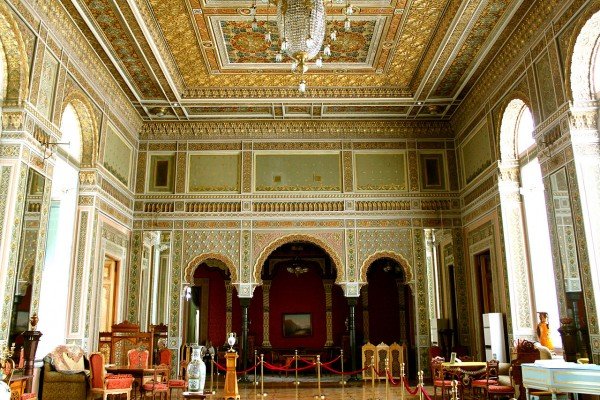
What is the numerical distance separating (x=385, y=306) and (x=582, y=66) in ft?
32.4

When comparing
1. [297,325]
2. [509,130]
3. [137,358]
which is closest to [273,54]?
[509,130]

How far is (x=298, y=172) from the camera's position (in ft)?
38.2

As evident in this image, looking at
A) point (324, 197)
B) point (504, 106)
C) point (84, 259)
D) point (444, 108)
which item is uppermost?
point (444, 108)

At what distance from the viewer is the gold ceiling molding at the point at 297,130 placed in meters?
11.8

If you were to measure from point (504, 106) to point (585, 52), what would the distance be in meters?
2.27

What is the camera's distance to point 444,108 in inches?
443

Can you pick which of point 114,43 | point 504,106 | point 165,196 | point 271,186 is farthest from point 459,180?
point 114,43

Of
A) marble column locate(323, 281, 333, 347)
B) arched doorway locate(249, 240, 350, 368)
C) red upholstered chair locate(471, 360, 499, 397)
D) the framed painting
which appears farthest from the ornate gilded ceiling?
the framed painting

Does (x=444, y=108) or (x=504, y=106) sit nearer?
(x=504, y=106)

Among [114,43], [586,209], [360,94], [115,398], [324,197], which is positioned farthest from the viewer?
[324,197]

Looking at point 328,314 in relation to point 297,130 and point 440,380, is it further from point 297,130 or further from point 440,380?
point 440,380

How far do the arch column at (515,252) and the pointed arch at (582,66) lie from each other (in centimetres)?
248

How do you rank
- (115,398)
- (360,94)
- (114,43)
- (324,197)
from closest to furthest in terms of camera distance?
1. (115,398)
2. (114,43)
3. (360,94)
4. (324,197)

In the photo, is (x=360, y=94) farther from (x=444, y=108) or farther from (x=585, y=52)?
(x=585, y=52)
